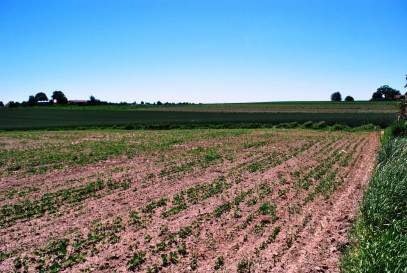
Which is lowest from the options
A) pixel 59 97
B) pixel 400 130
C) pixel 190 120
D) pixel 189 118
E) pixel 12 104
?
pixel 400 130

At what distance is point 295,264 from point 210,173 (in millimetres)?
7460

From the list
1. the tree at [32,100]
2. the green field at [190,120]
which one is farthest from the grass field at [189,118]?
the tree at [32,100]

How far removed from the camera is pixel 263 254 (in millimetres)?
5652

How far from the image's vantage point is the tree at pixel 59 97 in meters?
133

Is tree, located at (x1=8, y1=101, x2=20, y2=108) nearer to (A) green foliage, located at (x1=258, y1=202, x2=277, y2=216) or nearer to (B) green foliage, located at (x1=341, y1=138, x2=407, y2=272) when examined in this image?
(A) green foliage, located at (x1=258, y1=202, x2=277, y2=216)

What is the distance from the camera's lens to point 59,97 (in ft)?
440

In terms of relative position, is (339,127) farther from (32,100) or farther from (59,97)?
(32,100)

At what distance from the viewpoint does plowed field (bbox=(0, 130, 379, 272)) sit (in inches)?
219

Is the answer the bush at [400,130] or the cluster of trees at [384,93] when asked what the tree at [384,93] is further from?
the bush at [400,130]

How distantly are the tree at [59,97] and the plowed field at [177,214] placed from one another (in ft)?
445

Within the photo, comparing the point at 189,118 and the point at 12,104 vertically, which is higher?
the point at 12,104

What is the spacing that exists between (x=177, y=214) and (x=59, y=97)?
15001 cm

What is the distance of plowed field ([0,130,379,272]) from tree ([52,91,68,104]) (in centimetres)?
13576

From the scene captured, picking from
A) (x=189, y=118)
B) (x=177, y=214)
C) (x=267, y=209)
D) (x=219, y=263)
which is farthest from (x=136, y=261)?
(x=189, y=118)
